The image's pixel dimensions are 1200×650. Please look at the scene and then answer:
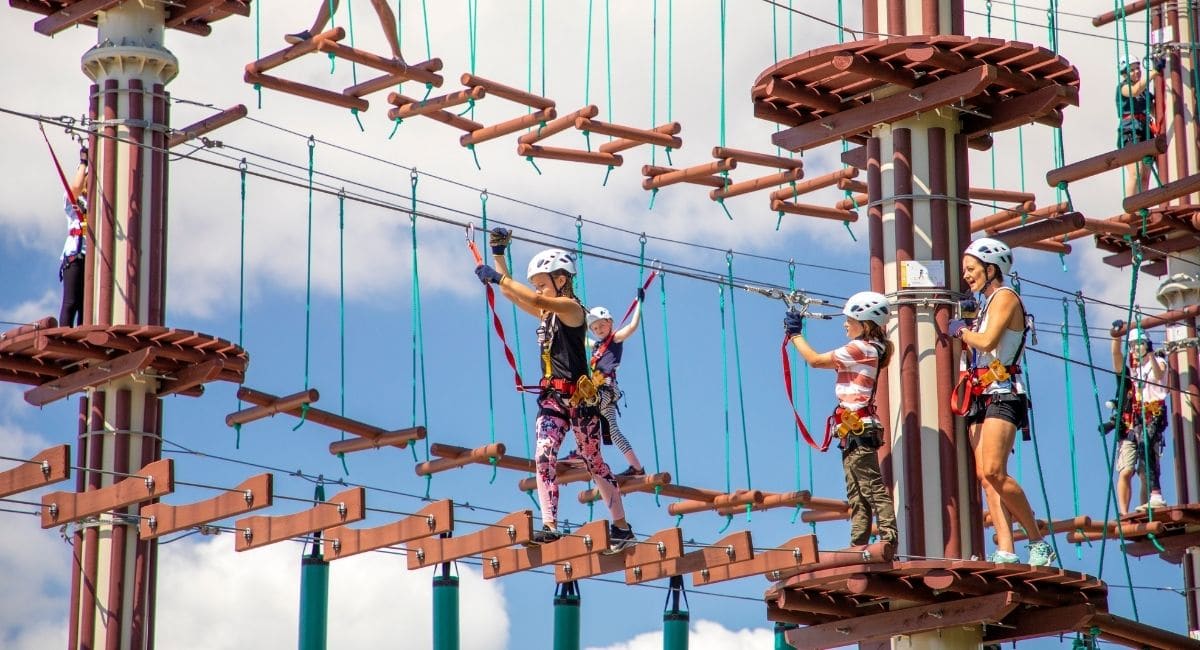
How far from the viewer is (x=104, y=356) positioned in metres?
14.9

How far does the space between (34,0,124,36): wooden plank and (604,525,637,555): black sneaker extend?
5747 mm

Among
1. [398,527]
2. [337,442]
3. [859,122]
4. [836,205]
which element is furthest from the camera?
[836,205]

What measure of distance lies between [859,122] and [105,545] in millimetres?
6024

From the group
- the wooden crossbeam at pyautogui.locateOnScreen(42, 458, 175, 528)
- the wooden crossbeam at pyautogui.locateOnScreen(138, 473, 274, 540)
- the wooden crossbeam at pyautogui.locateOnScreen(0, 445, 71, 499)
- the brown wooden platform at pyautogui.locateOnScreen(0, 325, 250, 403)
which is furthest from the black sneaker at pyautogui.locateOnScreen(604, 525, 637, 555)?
the brown wooden platform at pyautogui.locateOnScreen(0, 325, 250, 403)

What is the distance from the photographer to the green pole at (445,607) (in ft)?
42.7

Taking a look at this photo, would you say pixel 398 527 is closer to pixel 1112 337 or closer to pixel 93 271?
pixel 93 271

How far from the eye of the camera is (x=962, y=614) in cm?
1234

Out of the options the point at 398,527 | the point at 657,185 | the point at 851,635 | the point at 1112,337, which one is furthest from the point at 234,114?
the point at 1112,337

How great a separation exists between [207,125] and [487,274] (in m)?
4.33

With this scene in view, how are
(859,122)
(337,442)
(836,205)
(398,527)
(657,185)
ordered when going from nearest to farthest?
1. (398,527)
2. (859,122)
3. (337,442)
4. (657,185)
5. (836,205)

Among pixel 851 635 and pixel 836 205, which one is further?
pixel 836 205

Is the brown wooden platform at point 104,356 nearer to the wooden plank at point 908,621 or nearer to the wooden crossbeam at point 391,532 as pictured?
the wooden crossbeam at point 391,532

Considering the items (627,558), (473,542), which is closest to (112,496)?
(473,542)

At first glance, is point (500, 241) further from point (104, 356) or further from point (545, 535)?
point (104, 356)
